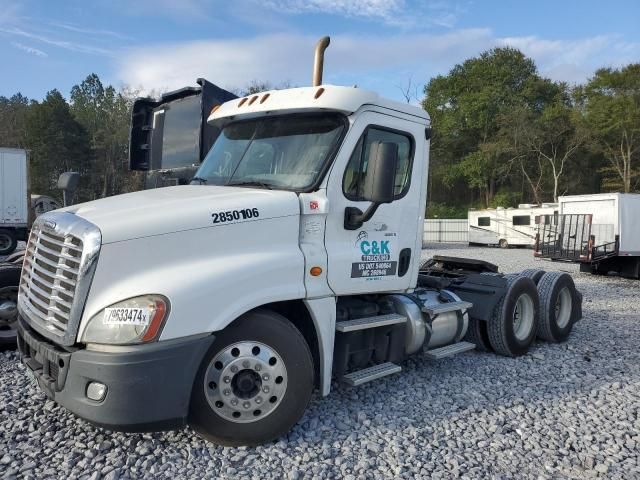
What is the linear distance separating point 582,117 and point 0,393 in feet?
153

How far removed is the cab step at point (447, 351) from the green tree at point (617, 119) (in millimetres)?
41905

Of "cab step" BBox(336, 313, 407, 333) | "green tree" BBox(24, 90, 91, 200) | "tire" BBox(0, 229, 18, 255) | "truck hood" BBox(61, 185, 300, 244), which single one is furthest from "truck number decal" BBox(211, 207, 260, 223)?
"green tree" BBox(24, 90, 91, 200)

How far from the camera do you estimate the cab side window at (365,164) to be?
420 cm

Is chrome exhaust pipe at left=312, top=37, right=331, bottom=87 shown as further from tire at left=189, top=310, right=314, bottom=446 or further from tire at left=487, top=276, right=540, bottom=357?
tire at left=487, top=276, right=540, bottom=357

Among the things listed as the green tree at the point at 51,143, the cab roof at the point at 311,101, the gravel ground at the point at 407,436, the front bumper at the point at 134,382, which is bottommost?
the gravel ground at the point at 407,436

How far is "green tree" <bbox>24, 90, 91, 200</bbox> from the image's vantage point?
45844 millimetres

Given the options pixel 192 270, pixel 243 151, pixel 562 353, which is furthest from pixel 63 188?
pixel 562 353

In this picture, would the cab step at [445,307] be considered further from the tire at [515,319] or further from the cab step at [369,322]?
the tire at [515,319]

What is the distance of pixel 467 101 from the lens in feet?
160

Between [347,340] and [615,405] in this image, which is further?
[615,405]

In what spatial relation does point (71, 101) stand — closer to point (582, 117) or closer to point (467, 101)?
point (467, 101)

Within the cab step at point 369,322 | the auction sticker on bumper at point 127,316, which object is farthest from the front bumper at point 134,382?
the cab step at point 369,322

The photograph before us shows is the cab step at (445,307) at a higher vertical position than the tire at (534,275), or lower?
lower

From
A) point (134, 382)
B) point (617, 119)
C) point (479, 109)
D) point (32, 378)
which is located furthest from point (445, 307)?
point (479, 109)
